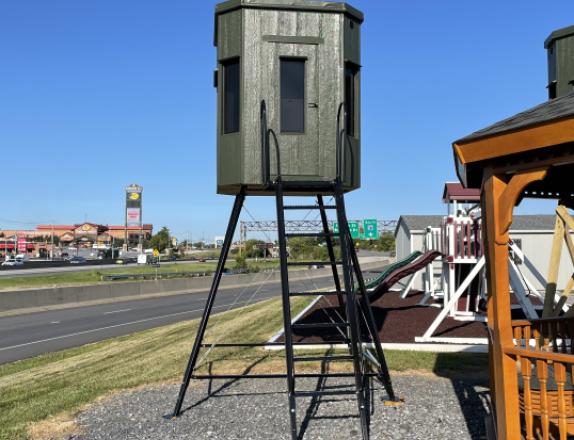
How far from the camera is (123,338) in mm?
16344

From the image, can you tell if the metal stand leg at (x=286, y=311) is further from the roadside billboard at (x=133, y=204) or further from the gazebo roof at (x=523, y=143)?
the roadside billboard at (x=133, y=204)

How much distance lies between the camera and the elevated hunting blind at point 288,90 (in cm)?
807

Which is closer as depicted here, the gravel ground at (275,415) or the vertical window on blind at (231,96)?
the gravel ground at (275,415)

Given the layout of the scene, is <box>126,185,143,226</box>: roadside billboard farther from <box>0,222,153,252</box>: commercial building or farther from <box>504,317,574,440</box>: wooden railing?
<box>504,317,574,440</box>: wooden railing

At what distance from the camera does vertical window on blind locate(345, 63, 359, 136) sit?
28.1 feet

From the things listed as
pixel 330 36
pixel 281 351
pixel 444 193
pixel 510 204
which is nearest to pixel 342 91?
pixel 330 36

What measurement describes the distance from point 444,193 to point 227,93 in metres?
16.9

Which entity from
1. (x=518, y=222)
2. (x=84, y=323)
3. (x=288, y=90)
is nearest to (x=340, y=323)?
(x=288, y=90)

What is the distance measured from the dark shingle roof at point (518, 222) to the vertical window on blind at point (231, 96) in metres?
22.4

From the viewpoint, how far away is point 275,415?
743cm

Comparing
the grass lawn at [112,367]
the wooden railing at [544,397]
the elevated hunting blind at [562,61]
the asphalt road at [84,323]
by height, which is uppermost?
the elevated hunting blind at [562,61]

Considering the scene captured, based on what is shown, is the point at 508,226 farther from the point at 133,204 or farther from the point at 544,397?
the point at 133,204

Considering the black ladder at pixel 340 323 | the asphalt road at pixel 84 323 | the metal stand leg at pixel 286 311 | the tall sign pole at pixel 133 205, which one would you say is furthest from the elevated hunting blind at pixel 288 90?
the tall sign pole at pixel 133 205

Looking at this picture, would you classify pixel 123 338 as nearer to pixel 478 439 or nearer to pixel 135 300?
pixel 478 439
